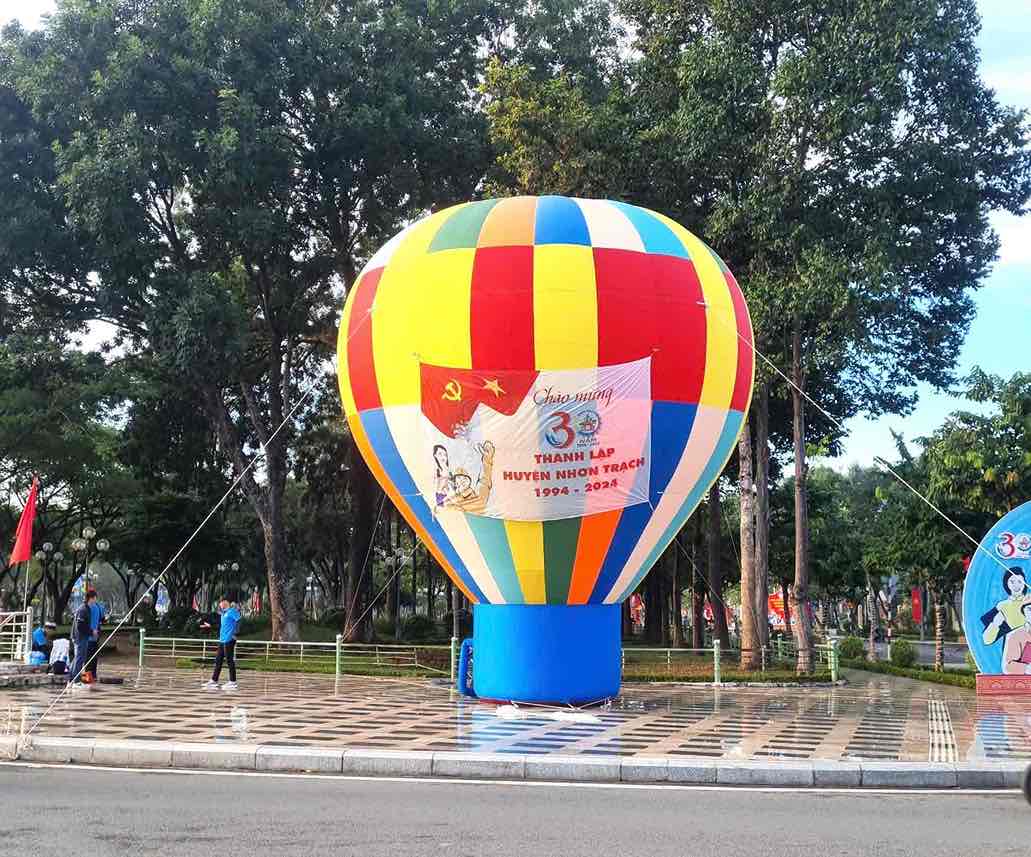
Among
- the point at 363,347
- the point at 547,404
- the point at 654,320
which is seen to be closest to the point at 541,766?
the point at 547,404

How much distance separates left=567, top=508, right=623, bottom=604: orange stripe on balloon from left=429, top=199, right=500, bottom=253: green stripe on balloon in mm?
4481

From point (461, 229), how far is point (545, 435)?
349 cm

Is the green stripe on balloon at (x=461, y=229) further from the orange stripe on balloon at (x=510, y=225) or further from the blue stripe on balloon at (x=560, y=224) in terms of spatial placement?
the blue stripe on balloon at (x=560, y=224)

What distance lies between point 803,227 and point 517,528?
13.3 m

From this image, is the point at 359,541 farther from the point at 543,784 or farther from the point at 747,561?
the point at 543,784

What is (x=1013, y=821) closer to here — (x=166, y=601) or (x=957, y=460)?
(x=957, y=460)

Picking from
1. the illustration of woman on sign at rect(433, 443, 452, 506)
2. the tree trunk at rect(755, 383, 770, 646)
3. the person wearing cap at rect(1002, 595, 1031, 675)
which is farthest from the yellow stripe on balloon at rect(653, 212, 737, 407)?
the tree trunk at rect(755, 383, 770, 646)

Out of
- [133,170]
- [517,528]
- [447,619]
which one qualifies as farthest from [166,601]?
[517,528]

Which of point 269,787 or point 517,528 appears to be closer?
point 269,787

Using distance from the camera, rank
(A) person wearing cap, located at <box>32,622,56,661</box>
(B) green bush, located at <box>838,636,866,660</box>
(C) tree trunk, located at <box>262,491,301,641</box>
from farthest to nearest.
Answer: (B) green bush, located at <box>838,636,866,660</box>, (C) tree trunk, located at <box>262,491,301,641</box>, (A) person wearing cap, located at <box>32,622,56,661</box>

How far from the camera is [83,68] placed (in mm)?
29547

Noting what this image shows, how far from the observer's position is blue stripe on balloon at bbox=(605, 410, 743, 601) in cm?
1702

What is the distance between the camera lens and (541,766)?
35.7 feet

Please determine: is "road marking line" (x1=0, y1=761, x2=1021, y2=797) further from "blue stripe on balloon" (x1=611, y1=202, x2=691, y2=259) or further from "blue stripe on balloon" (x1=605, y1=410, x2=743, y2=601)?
"blue stripe on balloon" (x1=611, y1=202, x2=691, y2=259)
